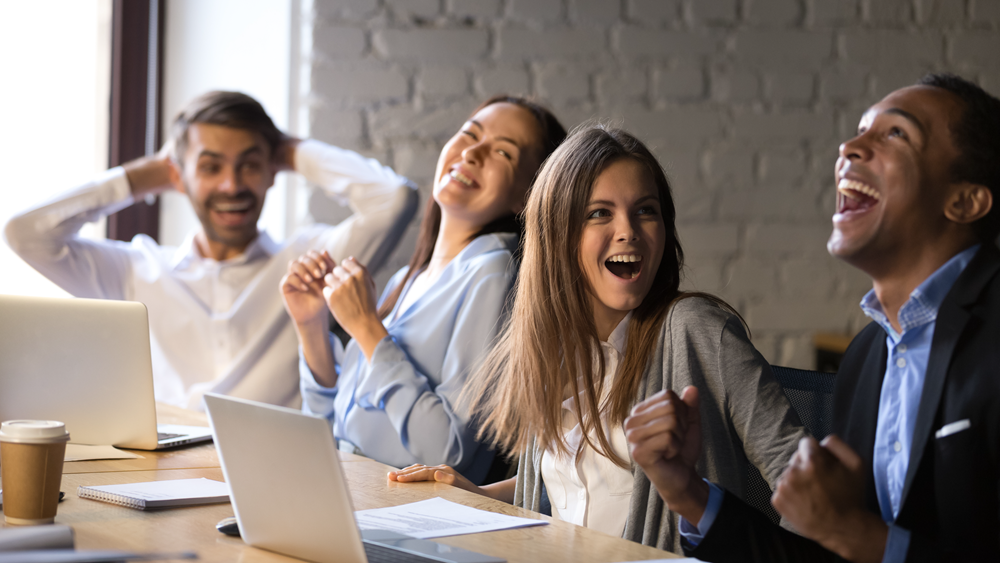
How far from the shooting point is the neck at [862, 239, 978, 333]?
1087 millimetres

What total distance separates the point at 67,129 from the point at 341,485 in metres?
2.37

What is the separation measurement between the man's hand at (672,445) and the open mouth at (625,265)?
35 cm

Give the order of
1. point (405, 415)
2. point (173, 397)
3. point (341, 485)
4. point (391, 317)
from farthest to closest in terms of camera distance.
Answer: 1. point (173, 397)
2. point (391, 317)
3. point (405, 415)
4. point (341, 485)

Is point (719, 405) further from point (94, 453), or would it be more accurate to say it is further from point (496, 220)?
point (94, 453)

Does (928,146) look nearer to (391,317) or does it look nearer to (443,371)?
(443,371)

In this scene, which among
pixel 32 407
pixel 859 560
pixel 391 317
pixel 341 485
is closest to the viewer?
pixel 341 485

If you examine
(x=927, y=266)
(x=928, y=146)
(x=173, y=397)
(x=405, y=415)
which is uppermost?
(x=928, y=146)

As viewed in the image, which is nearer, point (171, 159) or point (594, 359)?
point (594, 359)

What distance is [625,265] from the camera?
138 centimetres

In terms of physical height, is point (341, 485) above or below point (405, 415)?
above

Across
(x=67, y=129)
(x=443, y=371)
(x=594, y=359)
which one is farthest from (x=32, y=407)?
(x=67, y=129)

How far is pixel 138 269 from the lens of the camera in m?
2.35

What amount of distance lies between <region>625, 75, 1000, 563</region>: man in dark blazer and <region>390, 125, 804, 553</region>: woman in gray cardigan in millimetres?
135

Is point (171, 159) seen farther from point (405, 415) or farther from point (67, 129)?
point (405, 415)
